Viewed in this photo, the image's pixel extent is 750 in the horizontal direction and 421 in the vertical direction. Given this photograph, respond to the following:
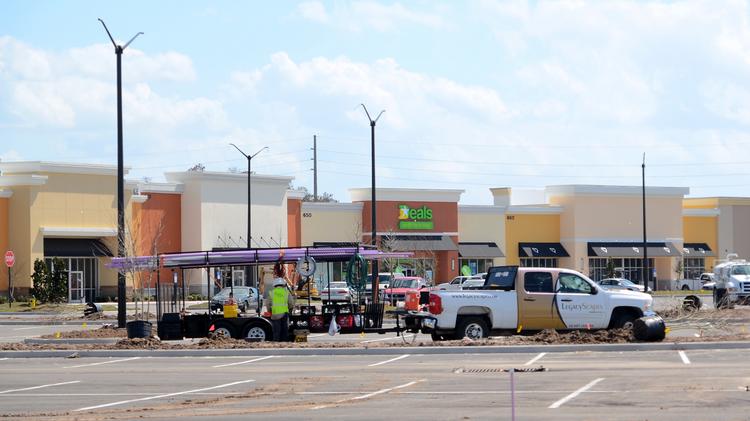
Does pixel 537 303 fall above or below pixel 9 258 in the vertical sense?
below

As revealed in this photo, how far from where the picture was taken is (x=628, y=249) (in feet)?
278

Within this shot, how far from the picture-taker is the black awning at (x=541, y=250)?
82.8 metres

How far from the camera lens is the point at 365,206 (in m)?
76.9

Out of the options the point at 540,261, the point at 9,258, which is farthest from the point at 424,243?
the point at 9,258

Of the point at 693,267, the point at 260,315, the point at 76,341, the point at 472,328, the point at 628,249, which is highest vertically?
the point at 628,249

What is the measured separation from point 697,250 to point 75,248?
48.9 m

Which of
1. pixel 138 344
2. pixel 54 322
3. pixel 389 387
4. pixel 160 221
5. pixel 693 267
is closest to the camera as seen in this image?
pixel 389 387

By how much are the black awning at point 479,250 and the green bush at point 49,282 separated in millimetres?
29252

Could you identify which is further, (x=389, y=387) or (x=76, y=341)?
(x=76, y=341)

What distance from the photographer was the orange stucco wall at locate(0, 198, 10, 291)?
61.1 meters

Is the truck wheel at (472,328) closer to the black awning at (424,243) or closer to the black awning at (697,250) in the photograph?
the black awning at (424,243)

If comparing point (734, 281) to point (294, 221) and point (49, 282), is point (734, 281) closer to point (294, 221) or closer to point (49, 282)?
point (49, 282)

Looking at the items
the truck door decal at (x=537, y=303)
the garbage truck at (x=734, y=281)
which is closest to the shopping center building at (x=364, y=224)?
the garbage truck at (x=734, y=281)

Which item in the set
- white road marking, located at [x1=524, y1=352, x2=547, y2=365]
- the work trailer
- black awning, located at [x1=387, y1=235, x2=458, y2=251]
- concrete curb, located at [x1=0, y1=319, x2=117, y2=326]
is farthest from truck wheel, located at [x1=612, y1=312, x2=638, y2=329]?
black awning, located at [x1=387, y1=235, x2=458, y2=251]
